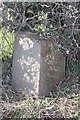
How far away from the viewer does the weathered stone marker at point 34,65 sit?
255cm

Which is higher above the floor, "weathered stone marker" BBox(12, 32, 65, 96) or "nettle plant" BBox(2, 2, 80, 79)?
"nettle plant" BBox(2, 2, 80, 79)

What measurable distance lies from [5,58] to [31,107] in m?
0.52

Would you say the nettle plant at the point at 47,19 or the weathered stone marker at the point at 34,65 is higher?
the nettle plant at the point at 47,19

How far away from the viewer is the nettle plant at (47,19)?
8.43 ft

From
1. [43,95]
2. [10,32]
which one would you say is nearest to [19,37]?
[10,32]

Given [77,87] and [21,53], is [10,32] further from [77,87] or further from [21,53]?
[77,87]

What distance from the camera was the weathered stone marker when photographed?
255cm

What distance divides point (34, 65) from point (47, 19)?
339 mm

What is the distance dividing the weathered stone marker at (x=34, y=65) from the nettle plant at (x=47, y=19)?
0.19 ft

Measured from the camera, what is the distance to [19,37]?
2615mm

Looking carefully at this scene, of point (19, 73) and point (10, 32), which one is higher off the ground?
point (10, 32)

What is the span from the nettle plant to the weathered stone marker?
6 centimetres

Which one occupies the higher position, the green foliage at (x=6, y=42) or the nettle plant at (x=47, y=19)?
the nettle plant at (x=47, y=19)

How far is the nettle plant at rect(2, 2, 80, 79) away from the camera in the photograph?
2568 millimetres
